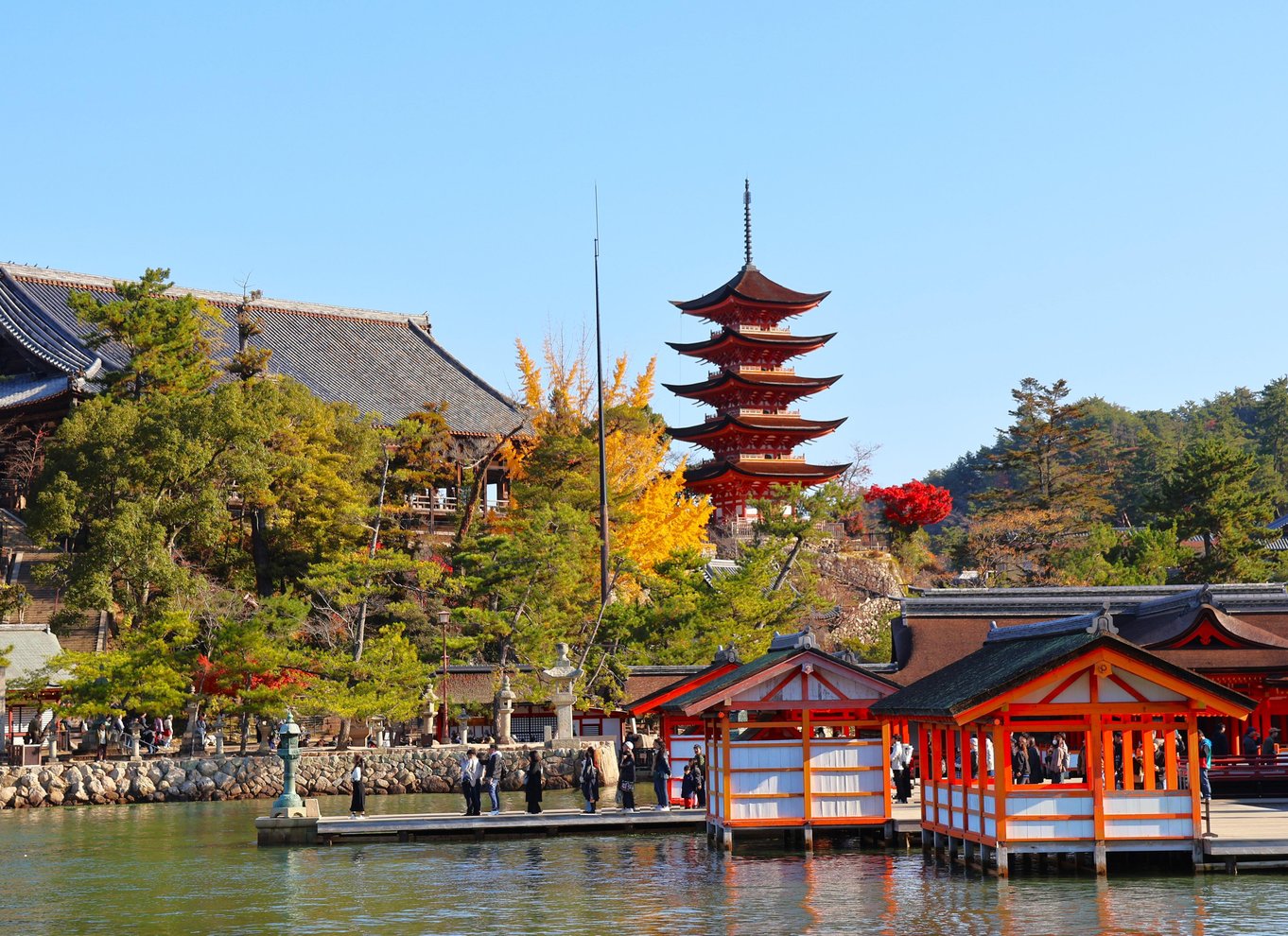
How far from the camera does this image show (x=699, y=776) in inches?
1139

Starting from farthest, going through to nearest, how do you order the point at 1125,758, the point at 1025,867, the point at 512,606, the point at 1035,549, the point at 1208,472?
the point at 1035,549 < the point at 1208,472 < the point at 512,606 < the point at 1125,758 < the point at 1025,867

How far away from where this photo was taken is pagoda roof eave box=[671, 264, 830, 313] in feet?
216

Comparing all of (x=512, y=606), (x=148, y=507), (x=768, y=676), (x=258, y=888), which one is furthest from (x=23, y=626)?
(x=768, y=676)

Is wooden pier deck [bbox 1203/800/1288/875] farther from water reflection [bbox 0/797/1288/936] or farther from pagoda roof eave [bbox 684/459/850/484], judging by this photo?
pagoda roof eave [bbox 684/459/850/484]

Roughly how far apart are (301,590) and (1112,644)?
3131 cm

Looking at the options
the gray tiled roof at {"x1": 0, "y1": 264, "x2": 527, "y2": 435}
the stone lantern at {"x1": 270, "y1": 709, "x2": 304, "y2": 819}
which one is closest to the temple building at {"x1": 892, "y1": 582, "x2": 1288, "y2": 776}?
the stone lantern at {"x1": 270, "y1": 709, "x2": 304, "y2": 819}

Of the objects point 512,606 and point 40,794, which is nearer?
point 40,794

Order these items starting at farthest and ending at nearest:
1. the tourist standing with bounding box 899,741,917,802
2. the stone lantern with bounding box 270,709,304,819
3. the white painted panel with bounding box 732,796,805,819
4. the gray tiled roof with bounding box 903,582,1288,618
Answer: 1. the gray tiled roof with bounding box 903,582,1288,618
2. the tourist standing with bounding box 899,741,917,802
3. the stone lantern with bounding box 270,709,304,819
4. the white painted panel with bounding box 732,796,805,819

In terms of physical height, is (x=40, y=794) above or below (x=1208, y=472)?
below

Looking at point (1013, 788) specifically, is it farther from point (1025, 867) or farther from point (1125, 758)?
point (1125, 758)

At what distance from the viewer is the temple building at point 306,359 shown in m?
50.4

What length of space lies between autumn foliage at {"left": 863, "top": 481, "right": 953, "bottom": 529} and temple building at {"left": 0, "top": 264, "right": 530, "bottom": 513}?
1435 centimetres

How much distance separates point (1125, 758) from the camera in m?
22.4

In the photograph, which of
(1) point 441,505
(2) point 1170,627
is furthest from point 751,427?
(2) point 1170,627
